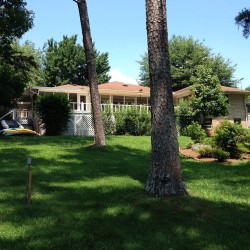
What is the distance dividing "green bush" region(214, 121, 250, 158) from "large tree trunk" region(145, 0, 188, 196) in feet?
26.5

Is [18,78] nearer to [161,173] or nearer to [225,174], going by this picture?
[225,174]

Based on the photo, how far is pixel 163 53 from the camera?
660 cm

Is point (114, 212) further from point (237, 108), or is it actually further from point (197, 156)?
point (237, 108)

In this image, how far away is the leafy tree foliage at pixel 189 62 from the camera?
1930 inches

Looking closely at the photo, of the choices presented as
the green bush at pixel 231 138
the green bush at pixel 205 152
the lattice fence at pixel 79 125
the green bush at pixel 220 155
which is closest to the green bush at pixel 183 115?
the lattice fence at pixel 79 125

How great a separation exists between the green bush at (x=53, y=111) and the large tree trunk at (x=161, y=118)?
15740 millimetres

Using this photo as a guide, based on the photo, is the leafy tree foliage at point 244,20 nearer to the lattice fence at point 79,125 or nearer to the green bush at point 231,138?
the green bush at point 231,138

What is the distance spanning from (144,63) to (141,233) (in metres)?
51.2

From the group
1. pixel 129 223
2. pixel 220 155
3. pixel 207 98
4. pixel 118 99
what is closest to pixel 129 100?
pixel 118 99

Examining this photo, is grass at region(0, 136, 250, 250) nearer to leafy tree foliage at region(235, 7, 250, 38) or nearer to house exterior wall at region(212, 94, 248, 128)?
leafy tree foliage at region(235, 7, 250, 38)

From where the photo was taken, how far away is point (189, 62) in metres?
49.9

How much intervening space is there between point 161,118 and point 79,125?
17.7 m

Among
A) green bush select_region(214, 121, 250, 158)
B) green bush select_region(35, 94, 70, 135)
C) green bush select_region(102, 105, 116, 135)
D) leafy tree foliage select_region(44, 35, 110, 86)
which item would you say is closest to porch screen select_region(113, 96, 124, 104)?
green bush select_region(102, 105, 116, 135)

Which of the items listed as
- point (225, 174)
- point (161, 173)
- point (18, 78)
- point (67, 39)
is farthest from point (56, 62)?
point (161, 173)
